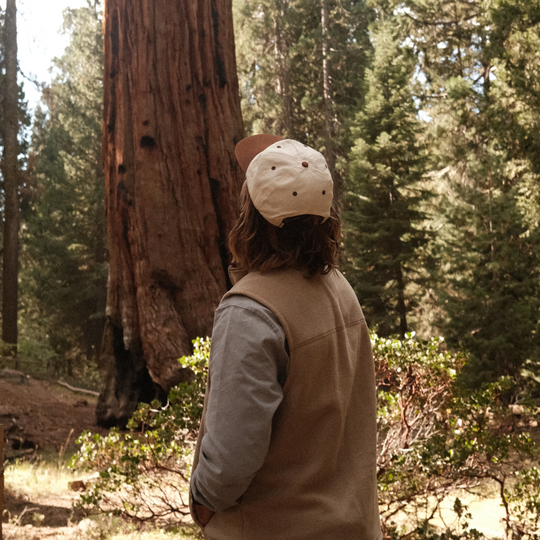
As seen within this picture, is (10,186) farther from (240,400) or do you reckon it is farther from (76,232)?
(240,400)

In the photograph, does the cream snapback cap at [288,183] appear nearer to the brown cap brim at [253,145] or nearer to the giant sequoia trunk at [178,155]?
the brown cap brim at [253,145]

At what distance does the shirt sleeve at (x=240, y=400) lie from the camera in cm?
127

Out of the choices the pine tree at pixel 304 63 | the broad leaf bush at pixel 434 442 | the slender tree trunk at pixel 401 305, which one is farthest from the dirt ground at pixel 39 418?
the pine tree at pixel 304 63

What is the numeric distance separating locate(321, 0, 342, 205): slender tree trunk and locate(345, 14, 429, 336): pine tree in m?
3.56

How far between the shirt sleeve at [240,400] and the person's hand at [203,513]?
13 centimetres

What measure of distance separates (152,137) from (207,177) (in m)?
0.64

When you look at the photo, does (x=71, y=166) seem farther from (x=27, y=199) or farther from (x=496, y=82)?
(x=496, y=82)

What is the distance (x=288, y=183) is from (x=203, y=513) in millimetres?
888

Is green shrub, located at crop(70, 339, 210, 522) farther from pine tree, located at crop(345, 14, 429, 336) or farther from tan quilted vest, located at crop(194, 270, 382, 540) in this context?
pine tree, located at crop(345, 14, 429, 336)

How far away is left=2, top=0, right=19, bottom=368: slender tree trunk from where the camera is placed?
48.3 feet

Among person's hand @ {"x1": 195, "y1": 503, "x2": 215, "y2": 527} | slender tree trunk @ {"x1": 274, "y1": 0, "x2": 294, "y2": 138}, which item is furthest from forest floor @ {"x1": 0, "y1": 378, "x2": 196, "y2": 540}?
slender tree trunk @ {"x1": 274, "y1": 0, "x2": 294, "y2": 138}

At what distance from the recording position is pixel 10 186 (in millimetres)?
15609

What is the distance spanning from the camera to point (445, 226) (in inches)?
488

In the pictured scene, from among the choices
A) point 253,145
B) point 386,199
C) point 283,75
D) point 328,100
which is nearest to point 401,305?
point 386,199
